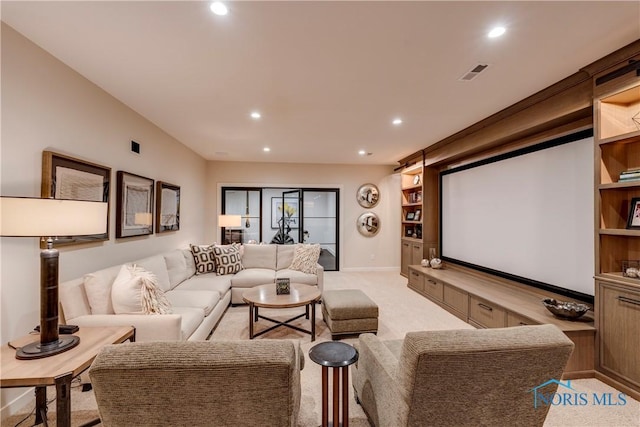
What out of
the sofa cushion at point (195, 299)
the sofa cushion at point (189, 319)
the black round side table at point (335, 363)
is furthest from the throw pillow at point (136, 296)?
the black round side table at point (335, 363)

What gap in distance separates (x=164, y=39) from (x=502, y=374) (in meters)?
2.83

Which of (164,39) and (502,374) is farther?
(164,39)

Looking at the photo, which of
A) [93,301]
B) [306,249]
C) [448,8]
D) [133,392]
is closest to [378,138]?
[306,249]

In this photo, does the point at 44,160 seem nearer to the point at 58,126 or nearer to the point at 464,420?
the point at 58,126

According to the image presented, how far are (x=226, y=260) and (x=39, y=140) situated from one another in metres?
2.70

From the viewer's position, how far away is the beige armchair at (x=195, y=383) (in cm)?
103

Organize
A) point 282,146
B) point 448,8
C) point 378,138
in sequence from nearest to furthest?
point 448,8 < point 378,138 < point 282,146

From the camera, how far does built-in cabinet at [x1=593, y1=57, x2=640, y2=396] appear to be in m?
2.26

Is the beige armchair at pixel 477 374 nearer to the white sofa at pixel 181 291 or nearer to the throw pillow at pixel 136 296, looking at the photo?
the white sofa at pixel 181 291

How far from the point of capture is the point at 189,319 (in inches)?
104

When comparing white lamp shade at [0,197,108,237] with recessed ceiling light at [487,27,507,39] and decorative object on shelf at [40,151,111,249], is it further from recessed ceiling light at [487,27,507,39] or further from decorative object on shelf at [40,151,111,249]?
recessed ceiling light at [487,27,507,39]

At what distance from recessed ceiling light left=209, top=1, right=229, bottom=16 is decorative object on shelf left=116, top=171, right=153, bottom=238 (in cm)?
228

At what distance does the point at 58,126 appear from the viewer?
2.39 m

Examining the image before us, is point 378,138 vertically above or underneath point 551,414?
above
